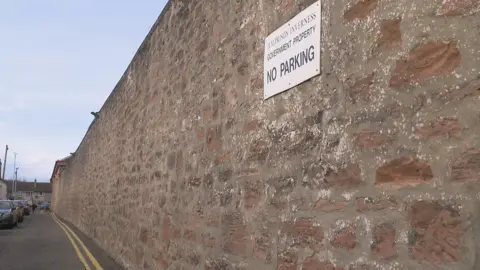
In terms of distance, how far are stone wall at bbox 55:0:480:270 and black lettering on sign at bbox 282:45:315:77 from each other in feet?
0.58

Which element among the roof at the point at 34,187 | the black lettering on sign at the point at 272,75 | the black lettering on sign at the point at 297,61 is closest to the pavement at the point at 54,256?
the black lettering on sign at the point at 272,75

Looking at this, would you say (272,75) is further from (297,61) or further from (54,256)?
(54,256)

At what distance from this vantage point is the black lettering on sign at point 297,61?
11.7 feet

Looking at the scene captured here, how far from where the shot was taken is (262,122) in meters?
4.25

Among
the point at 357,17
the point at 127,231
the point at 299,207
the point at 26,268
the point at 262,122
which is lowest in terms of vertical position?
the point at 26,268

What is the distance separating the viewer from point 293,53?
382 centimetres

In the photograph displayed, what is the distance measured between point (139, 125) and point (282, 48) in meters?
6.03

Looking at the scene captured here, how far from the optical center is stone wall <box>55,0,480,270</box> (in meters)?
2.41

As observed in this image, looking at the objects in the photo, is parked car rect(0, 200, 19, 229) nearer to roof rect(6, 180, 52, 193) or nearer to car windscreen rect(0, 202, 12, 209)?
car windscreen rect(0, 202, 12, 209)

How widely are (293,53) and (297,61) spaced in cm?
10

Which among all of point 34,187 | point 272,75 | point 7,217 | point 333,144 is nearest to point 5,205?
point 7,217

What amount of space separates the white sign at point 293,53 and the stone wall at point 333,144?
82mm

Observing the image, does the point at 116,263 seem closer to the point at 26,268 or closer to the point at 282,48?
the point at 26,268

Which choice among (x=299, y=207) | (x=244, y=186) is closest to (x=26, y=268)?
(x=244, y=186)
